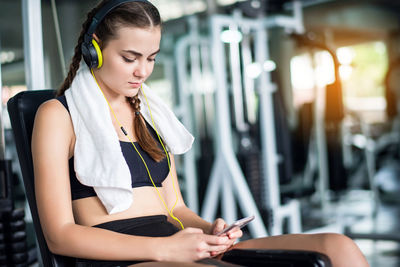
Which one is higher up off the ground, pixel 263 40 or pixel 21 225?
pixel 263 40

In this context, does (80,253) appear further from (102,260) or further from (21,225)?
(21,225)

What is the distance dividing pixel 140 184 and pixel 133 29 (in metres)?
0.41

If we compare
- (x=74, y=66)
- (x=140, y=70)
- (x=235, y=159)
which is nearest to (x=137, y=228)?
(x=140, y=70)

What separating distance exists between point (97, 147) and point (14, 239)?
590 millimetres

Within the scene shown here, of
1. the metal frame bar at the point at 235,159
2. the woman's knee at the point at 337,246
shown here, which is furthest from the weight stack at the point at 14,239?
the metal frame bar at the point at 235,159

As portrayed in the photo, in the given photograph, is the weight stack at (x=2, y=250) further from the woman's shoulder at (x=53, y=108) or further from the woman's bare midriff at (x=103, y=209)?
the woman's shoulder at (x=53, y=108)

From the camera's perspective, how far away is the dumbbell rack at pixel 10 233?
148cm

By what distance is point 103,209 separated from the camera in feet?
3.75

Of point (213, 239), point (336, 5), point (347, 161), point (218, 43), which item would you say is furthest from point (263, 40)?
point (336, 5)

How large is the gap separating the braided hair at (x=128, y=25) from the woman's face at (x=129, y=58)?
0.06 feet

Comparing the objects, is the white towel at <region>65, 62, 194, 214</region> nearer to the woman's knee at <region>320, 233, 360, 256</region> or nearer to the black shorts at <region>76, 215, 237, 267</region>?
the black shorts at <region>76, 215, 237, 267</region>

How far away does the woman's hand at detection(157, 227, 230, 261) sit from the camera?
3.32 ft

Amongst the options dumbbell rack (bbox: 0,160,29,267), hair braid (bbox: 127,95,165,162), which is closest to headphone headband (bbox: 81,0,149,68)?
hair braid (bbox: 127,95,165,162)

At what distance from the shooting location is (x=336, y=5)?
7277 mm
